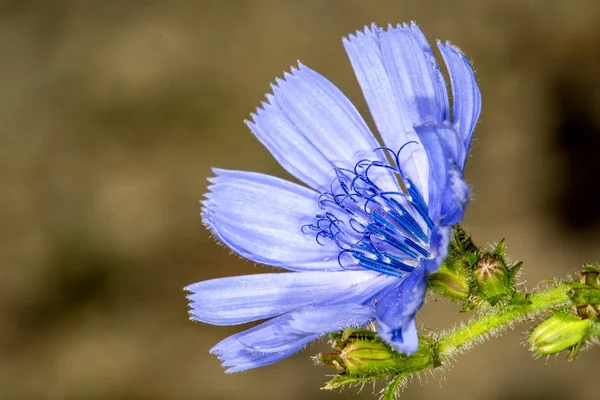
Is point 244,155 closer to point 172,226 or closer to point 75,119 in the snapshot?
point 172,226

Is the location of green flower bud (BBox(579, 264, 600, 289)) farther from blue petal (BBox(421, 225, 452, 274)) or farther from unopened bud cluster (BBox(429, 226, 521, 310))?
blue petal (BBox(421, 225, 452, 274))

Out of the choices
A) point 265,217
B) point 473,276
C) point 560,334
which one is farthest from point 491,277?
point 265,217

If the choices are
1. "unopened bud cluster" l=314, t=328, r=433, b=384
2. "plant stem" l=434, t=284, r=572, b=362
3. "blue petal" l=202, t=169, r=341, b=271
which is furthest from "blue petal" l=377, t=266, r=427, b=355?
"blue petal" l=202, t=169, r=341, b=271

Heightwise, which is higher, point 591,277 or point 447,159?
point 447,159

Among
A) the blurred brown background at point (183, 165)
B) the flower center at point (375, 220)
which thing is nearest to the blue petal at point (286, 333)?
the flower center at point (375, 220)

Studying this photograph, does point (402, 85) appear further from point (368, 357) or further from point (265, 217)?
point (368, 357)

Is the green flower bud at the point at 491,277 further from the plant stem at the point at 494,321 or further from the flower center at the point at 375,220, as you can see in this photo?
the flower center at the point at 375,220

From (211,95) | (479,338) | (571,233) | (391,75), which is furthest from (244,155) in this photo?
(479,338)
